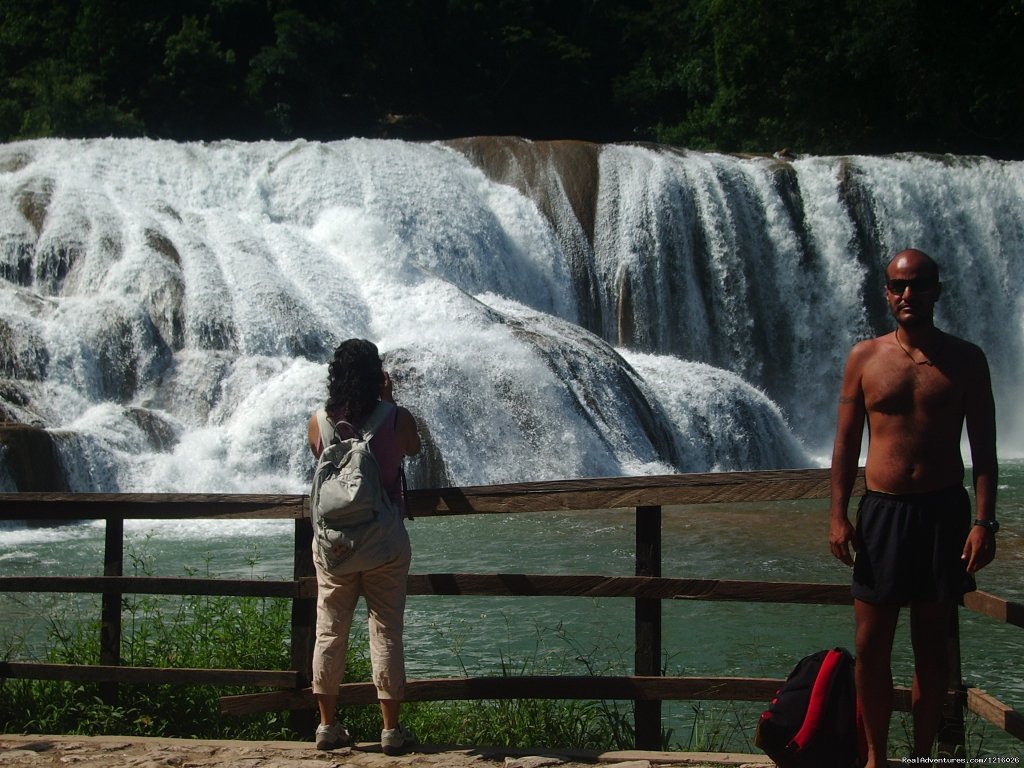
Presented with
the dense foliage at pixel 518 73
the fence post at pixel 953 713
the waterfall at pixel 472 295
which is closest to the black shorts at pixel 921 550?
the fence post at pixel 953 713

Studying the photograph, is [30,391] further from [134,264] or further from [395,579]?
[395,579]

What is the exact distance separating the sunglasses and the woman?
1511 mm

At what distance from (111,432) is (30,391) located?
137 centimetres

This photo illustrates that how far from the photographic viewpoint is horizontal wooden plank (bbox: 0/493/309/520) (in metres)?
4.61

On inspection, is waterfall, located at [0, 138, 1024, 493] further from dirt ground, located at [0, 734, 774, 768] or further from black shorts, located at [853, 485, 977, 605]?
black shorts, located at [853, 485, 977, 605]

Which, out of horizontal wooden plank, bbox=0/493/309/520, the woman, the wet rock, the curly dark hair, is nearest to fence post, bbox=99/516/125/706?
horizontal wooden plank, bbox=0/493/309/520

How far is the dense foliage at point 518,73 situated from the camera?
32469 millimetres

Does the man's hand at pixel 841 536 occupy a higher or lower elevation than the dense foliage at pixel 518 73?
lower

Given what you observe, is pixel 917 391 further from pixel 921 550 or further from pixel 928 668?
pixel 928 668

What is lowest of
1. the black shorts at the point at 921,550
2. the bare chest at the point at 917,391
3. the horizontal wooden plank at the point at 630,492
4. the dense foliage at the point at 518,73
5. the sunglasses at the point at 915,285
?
the black shorts at the point at 921,550

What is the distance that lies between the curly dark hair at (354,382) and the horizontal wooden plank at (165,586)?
67cm

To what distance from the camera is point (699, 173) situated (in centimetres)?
2314

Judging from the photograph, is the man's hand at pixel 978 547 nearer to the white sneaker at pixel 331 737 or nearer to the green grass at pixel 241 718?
the green grass at pixel 241 718

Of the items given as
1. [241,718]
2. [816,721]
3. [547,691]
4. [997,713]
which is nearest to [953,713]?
[997,713]
